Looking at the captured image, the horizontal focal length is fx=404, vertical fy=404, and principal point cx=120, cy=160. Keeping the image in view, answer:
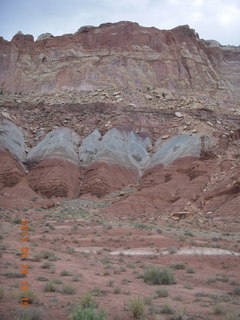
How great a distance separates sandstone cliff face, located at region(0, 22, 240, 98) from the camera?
72.9 metres

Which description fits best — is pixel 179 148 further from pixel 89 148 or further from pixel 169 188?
pixel 89 148

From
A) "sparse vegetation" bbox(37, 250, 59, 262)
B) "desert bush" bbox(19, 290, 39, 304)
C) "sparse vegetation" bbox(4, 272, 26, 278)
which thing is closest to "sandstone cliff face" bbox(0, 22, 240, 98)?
"sparse vegetation" bbox(37, 250, 59, 262)

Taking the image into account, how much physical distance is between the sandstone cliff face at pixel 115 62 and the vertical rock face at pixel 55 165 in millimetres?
21849

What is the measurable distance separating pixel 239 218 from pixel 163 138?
25142mm

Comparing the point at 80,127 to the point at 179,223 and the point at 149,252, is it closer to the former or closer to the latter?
the point at 179,223

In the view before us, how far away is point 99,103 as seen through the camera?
59.3 meters

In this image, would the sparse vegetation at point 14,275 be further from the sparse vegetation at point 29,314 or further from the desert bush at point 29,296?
the sparse vegetation at point 29,314

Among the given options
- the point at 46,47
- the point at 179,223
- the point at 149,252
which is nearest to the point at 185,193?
the point at 179,223

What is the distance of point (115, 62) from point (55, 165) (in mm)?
35209

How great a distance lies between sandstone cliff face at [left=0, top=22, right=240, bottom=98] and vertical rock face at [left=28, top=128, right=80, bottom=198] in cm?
2185

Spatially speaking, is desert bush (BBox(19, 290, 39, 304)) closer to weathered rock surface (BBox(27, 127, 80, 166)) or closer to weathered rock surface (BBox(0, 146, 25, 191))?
weathered rock surface (BBox(0, 146, 25, 191))

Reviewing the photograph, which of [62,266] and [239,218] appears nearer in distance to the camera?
[62,266]

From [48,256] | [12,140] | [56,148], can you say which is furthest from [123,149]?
[48,256]

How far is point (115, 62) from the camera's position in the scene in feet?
247
